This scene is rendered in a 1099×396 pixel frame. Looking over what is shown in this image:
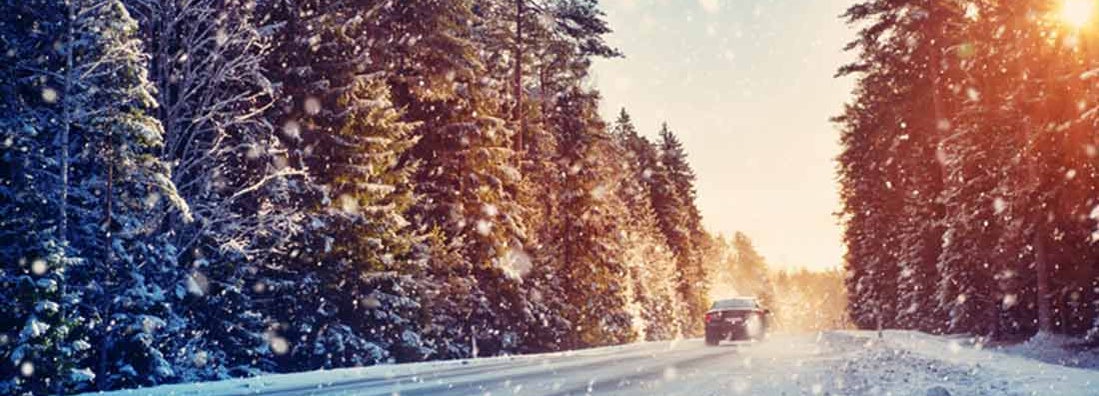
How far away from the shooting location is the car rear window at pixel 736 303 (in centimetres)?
2883

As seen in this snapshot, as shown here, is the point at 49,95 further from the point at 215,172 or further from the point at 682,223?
the point at 682,223

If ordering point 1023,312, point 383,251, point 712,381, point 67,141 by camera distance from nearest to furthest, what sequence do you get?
1. point 712,381
2. point 67,141
3. point 383,251
4. point 1023,312

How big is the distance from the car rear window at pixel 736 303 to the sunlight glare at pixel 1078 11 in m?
13.7

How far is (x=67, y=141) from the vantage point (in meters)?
13.0

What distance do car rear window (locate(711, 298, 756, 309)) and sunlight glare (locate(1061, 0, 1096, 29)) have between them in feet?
45.0

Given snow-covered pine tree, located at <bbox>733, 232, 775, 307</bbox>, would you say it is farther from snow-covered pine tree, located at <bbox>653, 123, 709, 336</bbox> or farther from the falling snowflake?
the falling snowflake

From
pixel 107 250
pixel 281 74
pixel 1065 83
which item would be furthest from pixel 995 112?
pixel 107 250

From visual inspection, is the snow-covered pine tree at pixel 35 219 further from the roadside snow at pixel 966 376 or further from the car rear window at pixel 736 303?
the car rear window at pixel 736 303

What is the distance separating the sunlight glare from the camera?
17.3 metres

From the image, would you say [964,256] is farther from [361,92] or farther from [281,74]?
[281,74]

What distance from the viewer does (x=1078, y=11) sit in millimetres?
17672

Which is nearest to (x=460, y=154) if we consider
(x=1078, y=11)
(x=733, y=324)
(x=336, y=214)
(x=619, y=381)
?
(x=336, y=214)

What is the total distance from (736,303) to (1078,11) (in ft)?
47.5

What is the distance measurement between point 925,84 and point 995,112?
14.5 meters
